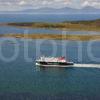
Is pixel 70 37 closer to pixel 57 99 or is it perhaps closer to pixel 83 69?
pixel 83 69

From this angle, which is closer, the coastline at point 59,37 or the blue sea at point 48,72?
the blue sea at point 48,72

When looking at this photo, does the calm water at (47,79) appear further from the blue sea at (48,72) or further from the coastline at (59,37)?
the coastline at (59,37)

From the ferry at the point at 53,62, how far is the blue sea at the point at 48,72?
197 cm

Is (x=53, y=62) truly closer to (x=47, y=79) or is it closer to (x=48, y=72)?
(x=48, y=72)

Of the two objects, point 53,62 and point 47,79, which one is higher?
point 53,62

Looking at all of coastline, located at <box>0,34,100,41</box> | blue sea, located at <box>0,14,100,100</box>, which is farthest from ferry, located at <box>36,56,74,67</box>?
coastline, located at <box>0,34,100,41</box>

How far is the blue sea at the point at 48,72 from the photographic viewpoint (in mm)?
59281

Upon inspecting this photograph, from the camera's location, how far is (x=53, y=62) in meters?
90.4

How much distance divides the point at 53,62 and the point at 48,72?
8666 mm

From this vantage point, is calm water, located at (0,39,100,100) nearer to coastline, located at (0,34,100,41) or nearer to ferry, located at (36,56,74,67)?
ferry, located at (36,56,74,67)

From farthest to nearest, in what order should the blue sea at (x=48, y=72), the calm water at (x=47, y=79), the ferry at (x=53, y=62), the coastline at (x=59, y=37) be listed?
1. the coastline at (x=59, y=37)
2. the ferry at (x=53, y=62)
3. the calm water at (x=47, y=79)
4. the blue sea at (x=48, y=72)

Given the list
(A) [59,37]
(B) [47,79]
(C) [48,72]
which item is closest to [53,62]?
(C) [48,72]

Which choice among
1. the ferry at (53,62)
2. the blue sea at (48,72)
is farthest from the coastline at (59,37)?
the ferry at (53,62)

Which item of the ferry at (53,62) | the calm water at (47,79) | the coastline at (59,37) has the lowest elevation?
the calm water at (47,79)
